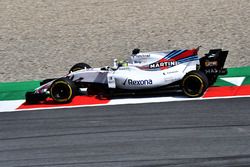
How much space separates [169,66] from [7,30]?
28.7 feet

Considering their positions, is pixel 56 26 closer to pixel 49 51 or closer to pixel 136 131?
pixel 49 51

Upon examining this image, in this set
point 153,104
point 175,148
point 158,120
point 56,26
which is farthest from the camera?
Result: point 56,26

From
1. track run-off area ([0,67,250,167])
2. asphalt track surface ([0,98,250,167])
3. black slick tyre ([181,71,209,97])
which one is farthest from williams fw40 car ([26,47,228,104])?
asphalt track surface ([0,98,250,167])

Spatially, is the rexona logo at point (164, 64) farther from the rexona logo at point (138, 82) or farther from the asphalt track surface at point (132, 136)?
the asphalt track surface at point (132, 136)

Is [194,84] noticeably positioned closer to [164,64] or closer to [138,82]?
[164,64]

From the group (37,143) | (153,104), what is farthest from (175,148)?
(153,104)

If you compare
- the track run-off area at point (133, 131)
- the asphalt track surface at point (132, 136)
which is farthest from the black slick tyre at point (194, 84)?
the asphalt track surface at point (132, 136)

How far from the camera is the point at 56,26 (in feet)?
67.8

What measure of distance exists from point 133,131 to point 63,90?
2.94 meters

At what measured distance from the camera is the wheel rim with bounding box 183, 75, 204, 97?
1274 centimetres

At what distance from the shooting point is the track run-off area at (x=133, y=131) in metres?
9.32

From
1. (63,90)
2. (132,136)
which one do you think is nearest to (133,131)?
(132,136)

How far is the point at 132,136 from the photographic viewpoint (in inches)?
413

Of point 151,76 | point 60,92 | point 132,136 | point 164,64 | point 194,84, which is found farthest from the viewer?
point 60,92
